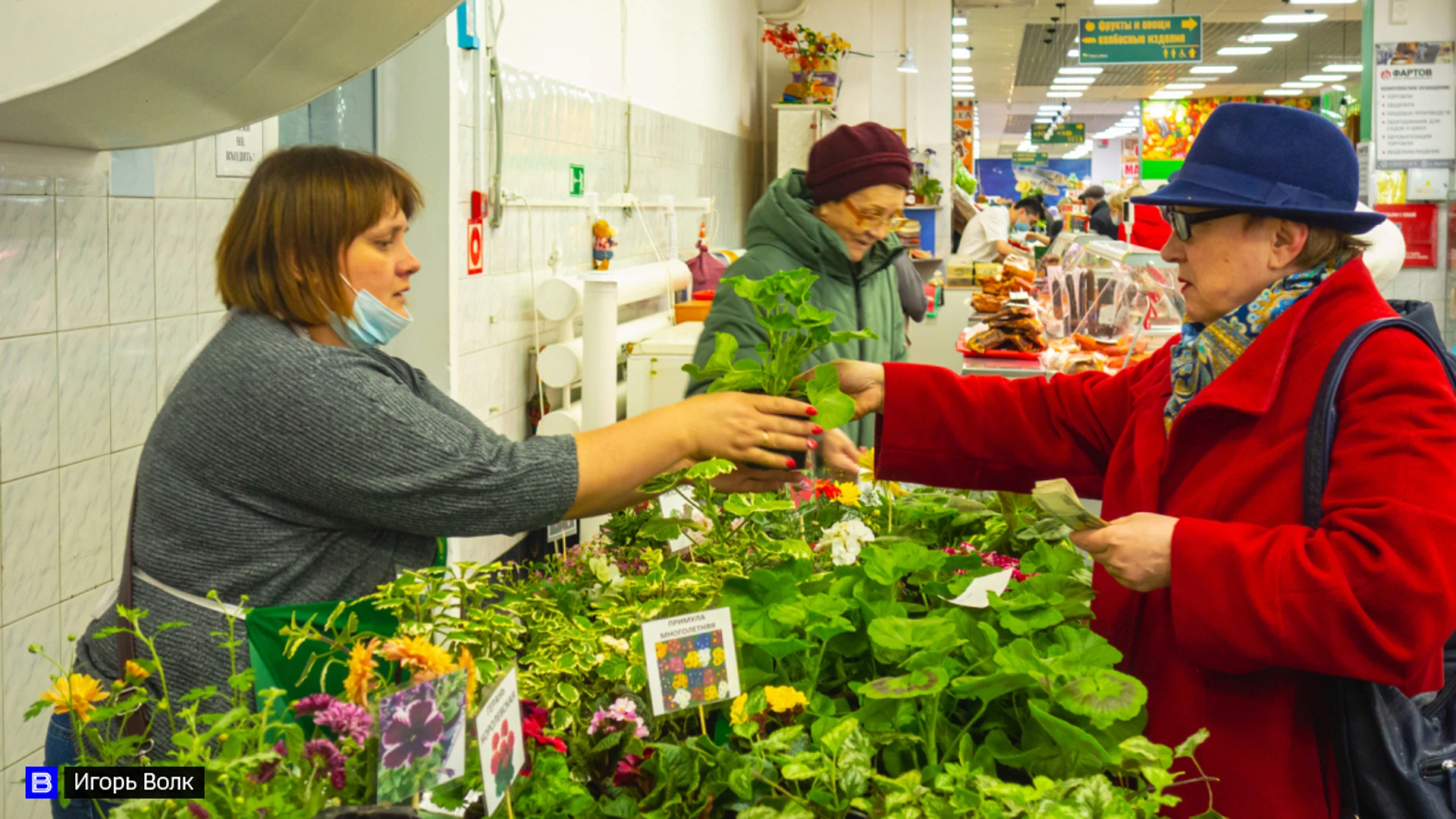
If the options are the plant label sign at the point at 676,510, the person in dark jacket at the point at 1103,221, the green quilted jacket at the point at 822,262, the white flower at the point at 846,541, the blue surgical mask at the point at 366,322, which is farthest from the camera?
the person in dark jacket at the point at 1103,221

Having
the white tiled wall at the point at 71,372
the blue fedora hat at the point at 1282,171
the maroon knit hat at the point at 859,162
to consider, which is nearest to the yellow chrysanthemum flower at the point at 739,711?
the blue fedora hat at the point at 1282,171

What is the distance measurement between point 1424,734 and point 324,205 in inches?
65.3

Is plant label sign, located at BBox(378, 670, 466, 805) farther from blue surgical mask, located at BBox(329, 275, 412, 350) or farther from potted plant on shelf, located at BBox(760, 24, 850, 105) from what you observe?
potted plant on shelf, located at BBox(760, 24, 850, 105)

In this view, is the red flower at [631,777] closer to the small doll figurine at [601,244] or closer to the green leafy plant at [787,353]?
the green leafy plant at [787,353]

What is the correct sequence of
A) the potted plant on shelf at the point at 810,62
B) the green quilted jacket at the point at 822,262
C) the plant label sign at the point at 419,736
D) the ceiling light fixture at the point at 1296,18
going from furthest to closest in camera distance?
the ceiling light fixture at the point at 1296,18, the potted plant on shelf at the point at 810,62, the green quilted jacket at the point at 822,262, the plant label sign at the point at 419,736

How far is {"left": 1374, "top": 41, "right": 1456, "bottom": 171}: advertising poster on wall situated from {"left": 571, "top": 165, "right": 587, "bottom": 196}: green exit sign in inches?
222

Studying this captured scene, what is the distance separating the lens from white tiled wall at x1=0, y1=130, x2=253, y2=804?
2.23 m

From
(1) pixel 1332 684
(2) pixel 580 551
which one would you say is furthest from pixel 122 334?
(1) pixel 1332 684

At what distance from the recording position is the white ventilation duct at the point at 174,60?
1.76m

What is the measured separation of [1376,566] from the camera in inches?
54.2

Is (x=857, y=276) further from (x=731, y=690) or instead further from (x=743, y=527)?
(x=731, y=690)

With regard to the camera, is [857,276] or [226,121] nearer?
[226,121]

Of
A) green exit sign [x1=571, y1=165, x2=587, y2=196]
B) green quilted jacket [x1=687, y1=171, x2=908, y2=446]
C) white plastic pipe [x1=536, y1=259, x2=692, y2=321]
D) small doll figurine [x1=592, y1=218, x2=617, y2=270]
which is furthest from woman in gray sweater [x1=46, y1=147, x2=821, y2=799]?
small doll figurine [x1=592, y1=218, x2=617, y2=270]

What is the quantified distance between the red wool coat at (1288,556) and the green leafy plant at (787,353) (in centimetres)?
48
